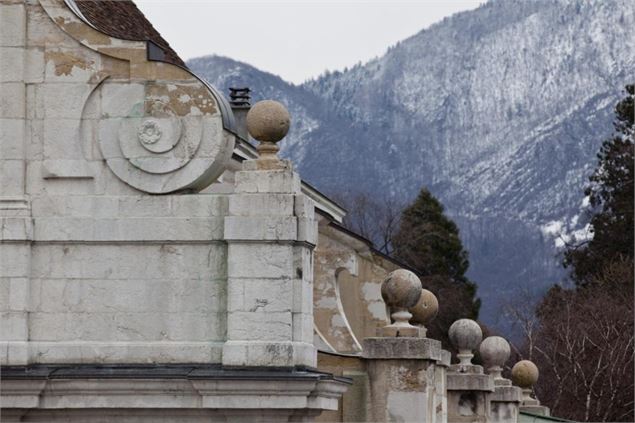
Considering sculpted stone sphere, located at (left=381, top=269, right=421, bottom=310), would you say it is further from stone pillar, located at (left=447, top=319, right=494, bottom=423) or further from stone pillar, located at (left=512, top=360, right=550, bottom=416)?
stone pillar, located at (left=512, top=360, right=550, bottom=416)

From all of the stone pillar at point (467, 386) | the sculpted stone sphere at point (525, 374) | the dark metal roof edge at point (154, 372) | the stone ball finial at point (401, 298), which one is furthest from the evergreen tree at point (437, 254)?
the dark metal roof edge at point (154, 372)

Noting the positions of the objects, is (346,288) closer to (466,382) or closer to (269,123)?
(466,382)

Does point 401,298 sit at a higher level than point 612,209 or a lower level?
lower

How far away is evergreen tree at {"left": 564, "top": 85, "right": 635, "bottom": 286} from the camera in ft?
267

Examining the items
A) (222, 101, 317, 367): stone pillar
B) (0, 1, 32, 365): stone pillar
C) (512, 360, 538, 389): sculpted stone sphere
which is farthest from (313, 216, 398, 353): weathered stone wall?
(0, 1, 32, 365): stone pillar

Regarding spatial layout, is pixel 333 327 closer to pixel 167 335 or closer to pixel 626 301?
pixel 167 335

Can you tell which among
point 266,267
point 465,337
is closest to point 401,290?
point 266,267

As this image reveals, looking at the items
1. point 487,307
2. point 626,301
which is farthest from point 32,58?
point 487,307

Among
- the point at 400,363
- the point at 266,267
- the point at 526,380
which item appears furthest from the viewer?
the point at 526,380

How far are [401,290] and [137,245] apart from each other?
4242 mm

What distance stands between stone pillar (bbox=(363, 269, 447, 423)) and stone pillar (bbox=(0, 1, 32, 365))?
16.3 feet

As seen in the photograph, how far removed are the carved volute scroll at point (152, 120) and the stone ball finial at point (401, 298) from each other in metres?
3.77

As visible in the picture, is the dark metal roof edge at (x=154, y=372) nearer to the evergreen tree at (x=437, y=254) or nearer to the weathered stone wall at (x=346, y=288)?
the weathered stone wall at (x=346, y=288)

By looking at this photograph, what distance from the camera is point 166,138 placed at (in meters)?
24.7
